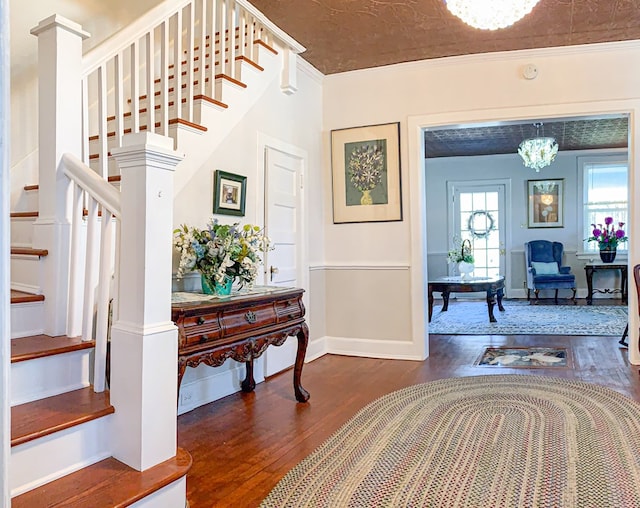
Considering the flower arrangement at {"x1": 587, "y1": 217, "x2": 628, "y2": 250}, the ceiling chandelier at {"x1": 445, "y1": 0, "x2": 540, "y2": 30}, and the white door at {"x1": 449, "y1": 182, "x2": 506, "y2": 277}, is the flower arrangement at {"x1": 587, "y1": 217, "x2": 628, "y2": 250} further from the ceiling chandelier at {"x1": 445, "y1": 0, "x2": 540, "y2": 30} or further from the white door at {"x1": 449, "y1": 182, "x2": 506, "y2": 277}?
the ceiling chandelier at {"x1": 445, "y1": 0, "x2": 540, "y2": 30}

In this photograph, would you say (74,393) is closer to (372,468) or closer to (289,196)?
(372,468)

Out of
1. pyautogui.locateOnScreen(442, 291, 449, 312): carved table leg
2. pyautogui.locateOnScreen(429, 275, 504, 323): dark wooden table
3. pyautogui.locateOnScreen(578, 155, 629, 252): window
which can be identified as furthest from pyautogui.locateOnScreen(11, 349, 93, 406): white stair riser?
pyautogui.locateOnScreen(578, 155, 629, 252): window

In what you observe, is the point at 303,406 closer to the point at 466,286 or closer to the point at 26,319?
the point at 26,319

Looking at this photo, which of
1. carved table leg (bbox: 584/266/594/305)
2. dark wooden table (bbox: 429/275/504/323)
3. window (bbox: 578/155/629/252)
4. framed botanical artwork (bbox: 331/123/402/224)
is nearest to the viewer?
framed botanical artwork (bbox: 331/123/402/224)

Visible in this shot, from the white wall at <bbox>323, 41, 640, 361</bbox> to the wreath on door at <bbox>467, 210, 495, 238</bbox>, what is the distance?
527 centimetres

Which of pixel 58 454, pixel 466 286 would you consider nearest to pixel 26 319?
pixel 58 454

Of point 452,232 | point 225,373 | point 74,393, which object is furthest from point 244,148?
point 452,232

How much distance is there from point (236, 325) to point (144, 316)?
3.49ft

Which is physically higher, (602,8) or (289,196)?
(602,8)

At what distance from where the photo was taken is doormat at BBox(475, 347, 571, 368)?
427cm

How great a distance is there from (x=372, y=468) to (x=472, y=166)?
8246 mm

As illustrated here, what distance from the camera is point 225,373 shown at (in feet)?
11.4

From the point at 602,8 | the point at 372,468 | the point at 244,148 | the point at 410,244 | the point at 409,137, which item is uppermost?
the point at 602,8

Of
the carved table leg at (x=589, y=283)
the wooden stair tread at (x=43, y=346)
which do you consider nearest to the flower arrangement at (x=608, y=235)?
the carved table leg at (x=589, y=283)
